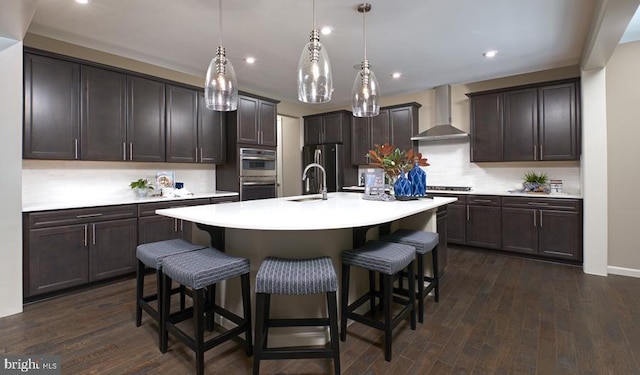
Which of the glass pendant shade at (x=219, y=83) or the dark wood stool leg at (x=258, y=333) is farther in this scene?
the glass pendant shade at (x=219, y=83)

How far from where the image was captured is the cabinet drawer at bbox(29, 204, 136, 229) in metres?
2.63

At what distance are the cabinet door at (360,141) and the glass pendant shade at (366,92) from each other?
9.61ft

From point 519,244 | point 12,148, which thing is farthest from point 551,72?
point 12,148

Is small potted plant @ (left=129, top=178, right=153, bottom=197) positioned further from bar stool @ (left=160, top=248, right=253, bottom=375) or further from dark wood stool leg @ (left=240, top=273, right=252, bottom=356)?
dark wood stool leg @ (left=240, top=273, right=252, bottom=356)

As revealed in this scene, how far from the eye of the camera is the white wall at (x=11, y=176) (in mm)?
2377

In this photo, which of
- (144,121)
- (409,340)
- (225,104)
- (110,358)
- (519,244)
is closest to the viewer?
(110,358)

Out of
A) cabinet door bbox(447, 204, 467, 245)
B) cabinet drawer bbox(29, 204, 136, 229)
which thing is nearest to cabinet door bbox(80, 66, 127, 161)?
cabinet drawer bbox(29, 204, 136, 229)

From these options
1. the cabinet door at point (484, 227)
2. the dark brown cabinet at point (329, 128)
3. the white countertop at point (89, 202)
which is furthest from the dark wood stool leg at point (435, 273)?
the dark brown cabinet at point (329, 128)

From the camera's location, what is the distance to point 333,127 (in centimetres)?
580

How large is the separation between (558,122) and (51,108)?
587 cm

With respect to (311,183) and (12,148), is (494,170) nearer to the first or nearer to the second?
(311,183)

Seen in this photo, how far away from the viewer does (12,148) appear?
95.0 inches

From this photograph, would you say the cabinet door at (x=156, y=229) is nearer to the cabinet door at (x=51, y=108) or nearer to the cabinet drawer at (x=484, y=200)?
the cabinet door at (x=51, y=108)

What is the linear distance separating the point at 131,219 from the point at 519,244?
4.86 m
